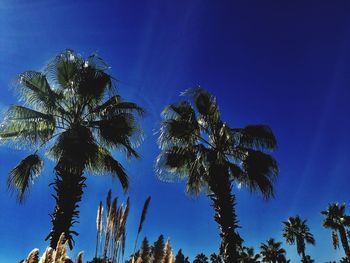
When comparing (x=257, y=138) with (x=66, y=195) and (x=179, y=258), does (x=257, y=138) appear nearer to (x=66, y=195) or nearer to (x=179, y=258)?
(x=66, y=195)

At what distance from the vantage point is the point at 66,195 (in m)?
10.1

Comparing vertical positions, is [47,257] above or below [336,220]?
below

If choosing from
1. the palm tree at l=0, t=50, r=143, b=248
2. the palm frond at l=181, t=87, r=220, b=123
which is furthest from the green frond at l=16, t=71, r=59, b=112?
the palm frond at l=181, t=87, r=220, b=123

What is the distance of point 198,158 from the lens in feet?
45.5

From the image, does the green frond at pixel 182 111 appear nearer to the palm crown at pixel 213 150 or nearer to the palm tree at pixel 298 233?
the palm crown at pixel 213 150

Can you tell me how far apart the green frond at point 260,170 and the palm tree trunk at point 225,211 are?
1216 millimetres

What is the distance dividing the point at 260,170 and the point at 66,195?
291 inches

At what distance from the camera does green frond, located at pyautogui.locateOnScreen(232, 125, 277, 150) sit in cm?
1415

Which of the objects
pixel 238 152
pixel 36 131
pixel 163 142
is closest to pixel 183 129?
pixel 163 142

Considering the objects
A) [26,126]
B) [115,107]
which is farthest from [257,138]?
[26,126]

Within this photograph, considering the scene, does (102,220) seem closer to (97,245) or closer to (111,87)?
(97,245)

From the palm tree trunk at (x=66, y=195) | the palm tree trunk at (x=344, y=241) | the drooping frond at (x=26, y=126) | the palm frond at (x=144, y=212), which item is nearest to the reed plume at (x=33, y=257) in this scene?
the palm frond at (x=144, y=212)

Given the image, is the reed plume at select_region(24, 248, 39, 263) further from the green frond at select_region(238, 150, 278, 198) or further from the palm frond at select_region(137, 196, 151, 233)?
the green frond at select_region(238, 150, 278, 198)

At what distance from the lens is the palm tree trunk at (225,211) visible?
11.5 m
